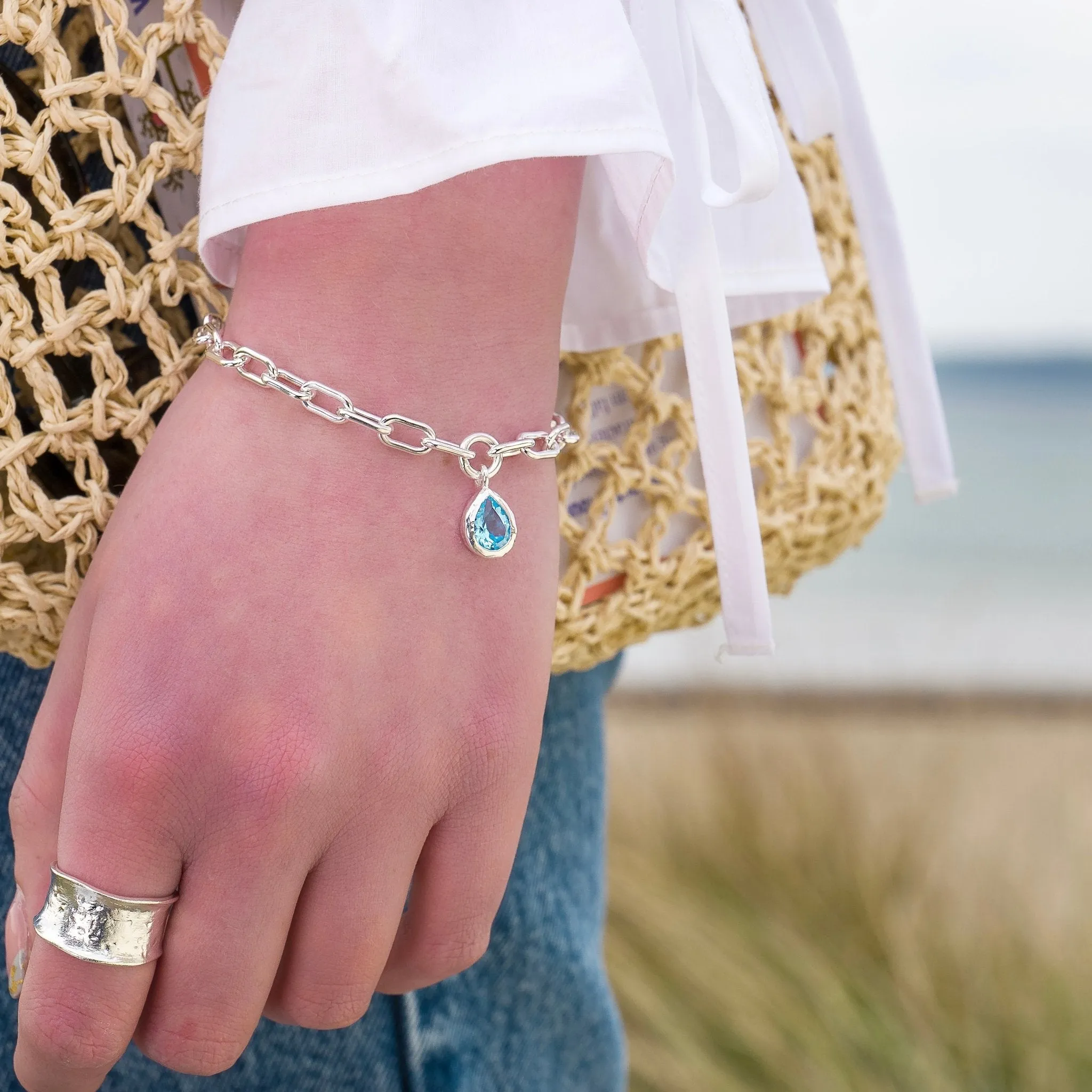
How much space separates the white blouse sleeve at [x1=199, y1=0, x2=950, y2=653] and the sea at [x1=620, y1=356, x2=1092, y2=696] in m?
2.55

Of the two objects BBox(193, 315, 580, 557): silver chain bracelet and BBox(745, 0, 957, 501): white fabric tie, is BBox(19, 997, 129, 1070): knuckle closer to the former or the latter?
BBox(193, 315, 580, 557): silver chain bracelet

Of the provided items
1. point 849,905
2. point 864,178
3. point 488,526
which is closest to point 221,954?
point 488,526

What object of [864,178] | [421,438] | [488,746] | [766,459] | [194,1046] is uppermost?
[864,178]

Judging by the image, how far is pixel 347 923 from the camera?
0.43 m

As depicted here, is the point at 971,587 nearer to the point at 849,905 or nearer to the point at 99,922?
the point at 849,905

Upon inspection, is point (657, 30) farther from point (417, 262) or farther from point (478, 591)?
point (478, 591)

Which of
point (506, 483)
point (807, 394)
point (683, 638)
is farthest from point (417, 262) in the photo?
point (683, 638)

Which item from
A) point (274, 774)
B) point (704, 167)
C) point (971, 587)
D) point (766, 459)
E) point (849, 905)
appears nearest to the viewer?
point (274, 774)

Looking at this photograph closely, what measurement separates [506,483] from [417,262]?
0.10 metres

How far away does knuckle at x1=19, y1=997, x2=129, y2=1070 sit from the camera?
42 centimetres

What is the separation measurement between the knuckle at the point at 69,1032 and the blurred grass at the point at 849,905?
1.50 m

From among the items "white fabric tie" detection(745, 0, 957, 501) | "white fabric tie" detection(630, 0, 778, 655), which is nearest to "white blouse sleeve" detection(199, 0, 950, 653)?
"white fabric tie" detection(630, 0, 778, 655)

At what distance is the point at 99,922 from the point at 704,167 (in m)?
0.43

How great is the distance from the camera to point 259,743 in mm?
390
